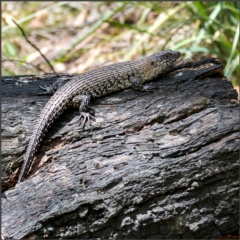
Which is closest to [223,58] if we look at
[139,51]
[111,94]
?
[139,51]

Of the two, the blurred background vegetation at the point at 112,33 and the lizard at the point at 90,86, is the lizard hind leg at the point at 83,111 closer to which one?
the lizard at the point at 90,86

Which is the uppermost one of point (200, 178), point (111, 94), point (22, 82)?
point (22, 82)

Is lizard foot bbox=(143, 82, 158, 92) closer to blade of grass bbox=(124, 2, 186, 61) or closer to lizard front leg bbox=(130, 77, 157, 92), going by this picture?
lizard front leg bbox=(130, 77, 157, 92)

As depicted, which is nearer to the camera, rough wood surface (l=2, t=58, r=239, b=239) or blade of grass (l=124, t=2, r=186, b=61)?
rough wood surface (l=2, t=58, r=239, b=239)

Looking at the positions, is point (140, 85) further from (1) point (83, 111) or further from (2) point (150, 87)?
(1) point (83, 111)

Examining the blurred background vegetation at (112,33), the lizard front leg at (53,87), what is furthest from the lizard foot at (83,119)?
the blurred background vegetation at (112,33)

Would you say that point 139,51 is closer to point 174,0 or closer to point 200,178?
point 174,0

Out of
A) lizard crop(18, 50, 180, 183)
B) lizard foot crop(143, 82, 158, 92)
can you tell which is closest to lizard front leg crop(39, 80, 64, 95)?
lizard crop(18, 50, 180, 183)
